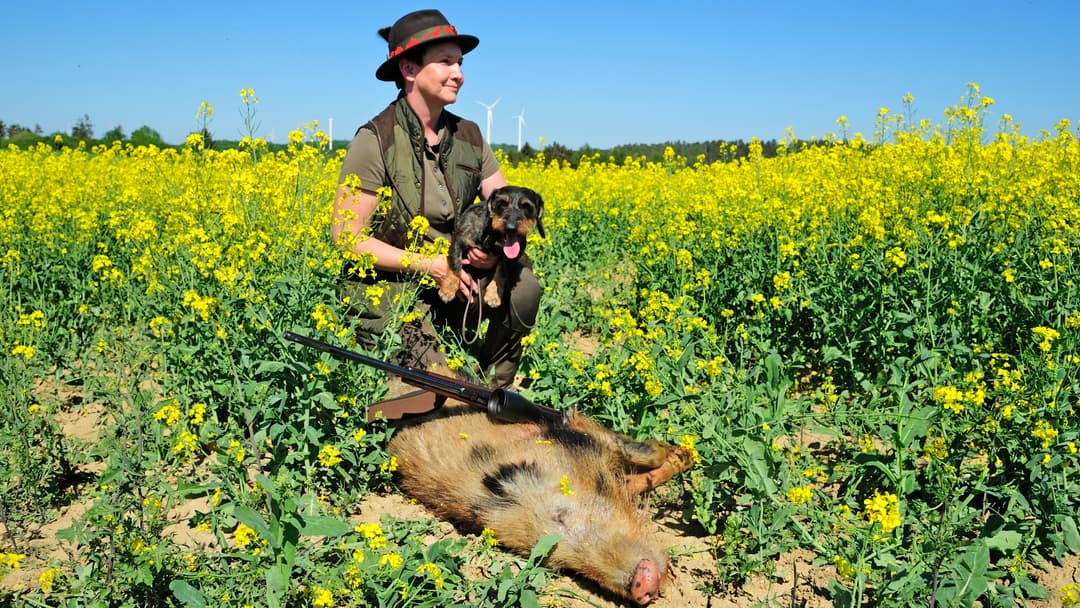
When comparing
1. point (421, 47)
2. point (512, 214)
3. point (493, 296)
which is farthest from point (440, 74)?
point (493, 296)

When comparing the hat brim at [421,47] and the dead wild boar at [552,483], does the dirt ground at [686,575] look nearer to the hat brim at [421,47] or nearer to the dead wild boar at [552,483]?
the dead wild boar at [552,483]

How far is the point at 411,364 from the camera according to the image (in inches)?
158

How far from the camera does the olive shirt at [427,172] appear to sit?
4203 mm

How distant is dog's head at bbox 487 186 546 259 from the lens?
14.4 feet

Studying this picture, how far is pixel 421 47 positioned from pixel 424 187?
77 centimetres

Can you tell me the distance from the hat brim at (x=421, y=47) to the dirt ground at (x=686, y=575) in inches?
98.6

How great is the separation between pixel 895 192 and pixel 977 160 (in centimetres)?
108

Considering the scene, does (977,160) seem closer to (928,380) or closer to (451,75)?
(928,380)

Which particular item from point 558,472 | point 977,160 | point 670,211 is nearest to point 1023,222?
point 977,160

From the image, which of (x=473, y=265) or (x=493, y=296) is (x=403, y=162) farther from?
(x=493, y=296)

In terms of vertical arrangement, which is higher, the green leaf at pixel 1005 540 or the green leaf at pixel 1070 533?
the green leaf at pixel 1070 533

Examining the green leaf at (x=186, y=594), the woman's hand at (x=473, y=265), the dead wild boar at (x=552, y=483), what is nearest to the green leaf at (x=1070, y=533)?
the dead wild boar at (x=552, y=483)

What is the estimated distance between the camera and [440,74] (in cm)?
420

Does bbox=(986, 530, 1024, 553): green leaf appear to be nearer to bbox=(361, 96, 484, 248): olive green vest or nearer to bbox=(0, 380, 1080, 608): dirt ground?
bbox=(0, 380, 1080, 608): dirt ground
